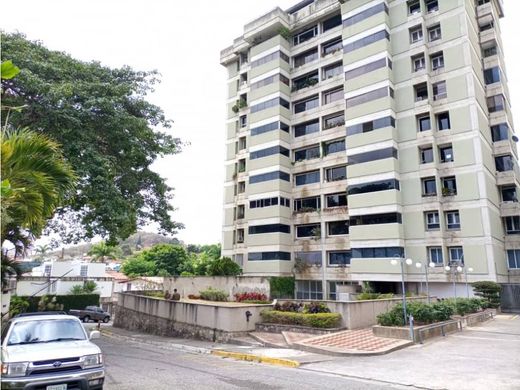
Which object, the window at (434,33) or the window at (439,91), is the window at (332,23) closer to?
the window at (434,33)

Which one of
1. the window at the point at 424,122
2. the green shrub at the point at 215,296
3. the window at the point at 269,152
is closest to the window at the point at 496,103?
the window at the point at 424,122

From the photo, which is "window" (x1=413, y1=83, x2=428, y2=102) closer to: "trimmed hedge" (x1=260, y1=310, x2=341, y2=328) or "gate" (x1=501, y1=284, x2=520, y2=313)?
"gate" (x1=501, y1=284, x2=520, y2=313)

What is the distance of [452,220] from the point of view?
3234 centimetres

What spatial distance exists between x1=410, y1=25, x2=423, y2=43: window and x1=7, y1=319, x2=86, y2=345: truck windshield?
1454 inches

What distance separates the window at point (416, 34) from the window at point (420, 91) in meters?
4.31

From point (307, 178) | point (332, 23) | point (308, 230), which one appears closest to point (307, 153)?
point (307, 178)

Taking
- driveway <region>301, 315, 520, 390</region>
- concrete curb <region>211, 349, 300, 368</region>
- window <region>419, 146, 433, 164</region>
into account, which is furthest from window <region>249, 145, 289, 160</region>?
concrete curb <region>211, 349, 300, 368</region>

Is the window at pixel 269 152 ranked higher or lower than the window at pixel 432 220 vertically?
higher

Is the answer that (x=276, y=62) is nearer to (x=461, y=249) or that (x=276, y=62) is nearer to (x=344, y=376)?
(x=461, y=249)

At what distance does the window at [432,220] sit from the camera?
107 ft

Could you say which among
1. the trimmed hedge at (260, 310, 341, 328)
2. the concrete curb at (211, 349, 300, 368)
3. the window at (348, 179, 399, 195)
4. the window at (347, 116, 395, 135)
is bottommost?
the concrete curb at (211, 349, 300, 368)

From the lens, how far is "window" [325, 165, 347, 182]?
39.1 metres

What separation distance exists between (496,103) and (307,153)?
18325 mm

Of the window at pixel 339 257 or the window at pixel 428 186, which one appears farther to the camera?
the window at pixel 339 257
